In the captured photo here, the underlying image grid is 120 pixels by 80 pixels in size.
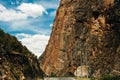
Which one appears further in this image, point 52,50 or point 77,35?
point 52,50

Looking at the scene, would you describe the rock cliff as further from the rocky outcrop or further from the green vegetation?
the rocky outcrop

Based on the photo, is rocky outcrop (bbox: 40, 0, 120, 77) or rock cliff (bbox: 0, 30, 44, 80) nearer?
rock cliff (bbox: 0, 30, 44, 80)

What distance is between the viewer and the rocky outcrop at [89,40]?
108m

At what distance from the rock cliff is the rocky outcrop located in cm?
7495

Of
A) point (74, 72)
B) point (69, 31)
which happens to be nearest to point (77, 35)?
point (69, 31)

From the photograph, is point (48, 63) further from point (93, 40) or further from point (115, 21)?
A: point (115, 21)

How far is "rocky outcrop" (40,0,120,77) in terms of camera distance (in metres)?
108

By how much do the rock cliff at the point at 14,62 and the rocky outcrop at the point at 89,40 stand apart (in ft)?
246

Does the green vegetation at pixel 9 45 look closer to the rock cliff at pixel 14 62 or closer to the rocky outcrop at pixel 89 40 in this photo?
the rock cliff at pixel 14 62

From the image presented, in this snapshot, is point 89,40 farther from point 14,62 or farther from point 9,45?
point 14,62

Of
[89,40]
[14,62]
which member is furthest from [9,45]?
[89,40]

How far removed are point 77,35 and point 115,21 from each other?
12.7m

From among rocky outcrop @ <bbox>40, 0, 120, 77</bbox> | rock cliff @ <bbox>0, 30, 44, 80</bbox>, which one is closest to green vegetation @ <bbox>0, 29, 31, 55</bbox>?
rock cliff @ <bbox>0, 30, 44, 80</bbox>

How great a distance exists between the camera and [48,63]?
124875 millimetres
